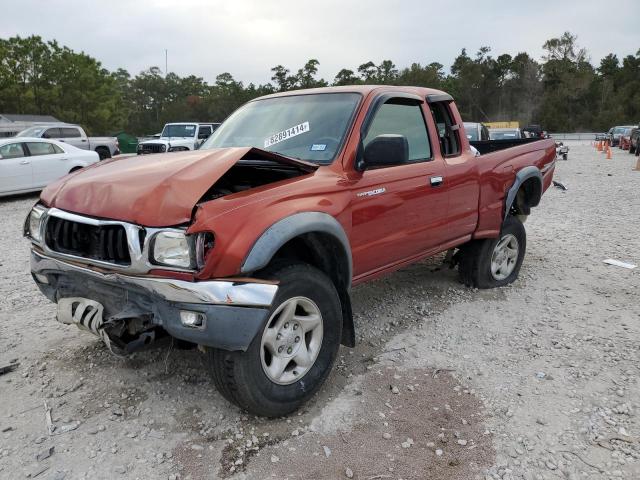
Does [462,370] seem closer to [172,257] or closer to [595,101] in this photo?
[172,257]

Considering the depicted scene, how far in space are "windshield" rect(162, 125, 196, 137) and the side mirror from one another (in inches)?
698

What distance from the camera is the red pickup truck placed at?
2504 mm

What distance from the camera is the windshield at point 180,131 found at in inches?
787

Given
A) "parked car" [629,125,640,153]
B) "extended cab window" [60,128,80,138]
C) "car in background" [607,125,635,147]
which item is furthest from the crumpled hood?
"car in background" [607,125,635,147]

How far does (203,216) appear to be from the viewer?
249 cm

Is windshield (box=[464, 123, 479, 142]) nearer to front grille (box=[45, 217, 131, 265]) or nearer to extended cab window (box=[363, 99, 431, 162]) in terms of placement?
extended cab window (box=[363, 99, 431, 162])

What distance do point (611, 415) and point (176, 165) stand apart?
2.89m

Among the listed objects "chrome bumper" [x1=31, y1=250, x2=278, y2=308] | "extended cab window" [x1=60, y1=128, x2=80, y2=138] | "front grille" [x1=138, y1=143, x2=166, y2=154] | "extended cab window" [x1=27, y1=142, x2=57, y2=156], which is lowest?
"front grille" [x1=138, y1=143, x2=166, y2=154]

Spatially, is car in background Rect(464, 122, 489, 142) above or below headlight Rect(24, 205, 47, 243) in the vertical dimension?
above

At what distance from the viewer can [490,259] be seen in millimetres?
5059

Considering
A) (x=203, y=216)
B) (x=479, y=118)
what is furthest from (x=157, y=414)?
(x=479, y=118)

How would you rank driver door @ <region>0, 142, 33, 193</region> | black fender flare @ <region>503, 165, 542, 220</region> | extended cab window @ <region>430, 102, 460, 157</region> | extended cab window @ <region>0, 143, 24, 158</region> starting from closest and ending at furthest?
extended cab window @ <region>430, 102, 460, 157</region>, black fender flare @ <region>503, 165, 542, 220</region>, driver door @ <region>0, 142, 33, 193</region>, extended cab window @ <region>0, 143, 24, 158</region>

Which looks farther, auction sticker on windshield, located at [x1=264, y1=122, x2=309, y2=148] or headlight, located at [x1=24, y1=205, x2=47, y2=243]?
auction sticker on windshield, located at [x1=264, y1=122, x2=309, y2=148]

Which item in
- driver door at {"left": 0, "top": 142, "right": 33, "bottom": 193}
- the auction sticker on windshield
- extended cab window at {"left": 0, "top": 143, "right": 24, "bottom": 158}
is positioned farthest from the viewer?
extended cab window at {"left": 0, "top": 143, "right": 24, "bottom": 158}
